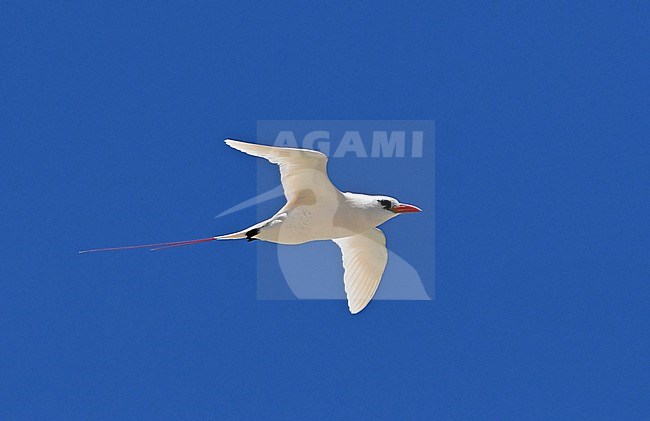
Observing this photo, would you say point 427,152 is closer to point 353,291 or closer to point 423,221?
point 423,221

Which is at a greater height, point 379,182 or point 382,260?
point 379,182

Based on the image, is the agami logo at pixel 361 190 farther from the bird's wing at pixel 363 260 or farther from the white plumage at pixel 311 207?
the white plumage at pixel 311 207

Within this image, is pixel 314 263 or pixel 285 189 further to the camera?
pixel 314 263

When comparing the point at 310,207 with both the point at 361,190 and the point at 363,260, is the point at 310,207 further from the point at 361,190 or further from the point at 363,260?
the point at 363,260

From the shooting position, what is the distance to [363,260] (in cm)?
820

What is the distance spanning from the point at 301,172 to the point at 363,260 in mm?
1120

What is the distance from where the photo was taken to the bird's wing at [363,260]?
8109 mm

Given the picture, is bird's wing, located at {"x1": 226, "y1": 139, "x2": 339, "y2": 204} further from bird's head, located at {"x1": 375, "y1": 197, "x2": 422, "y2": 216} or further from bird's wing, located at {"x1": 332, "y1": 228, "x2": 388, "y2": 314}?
bird's wing, located at {"x1": 332, "y1": 228, "x2": 388, "y2": 314}

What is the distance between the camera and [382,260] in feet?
26.9

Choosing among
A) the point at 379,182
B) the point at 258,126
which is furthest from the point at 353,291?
the point at 258,126

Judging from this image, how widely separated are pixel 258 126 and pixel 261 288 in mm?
1244

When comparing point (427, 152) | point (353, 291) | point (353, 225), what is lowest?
point (353, 291)

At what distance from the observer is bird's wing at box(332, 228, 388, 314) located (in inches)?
319

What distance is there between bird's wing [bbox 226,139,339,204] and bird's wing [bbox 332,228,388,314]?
0.78 meters
